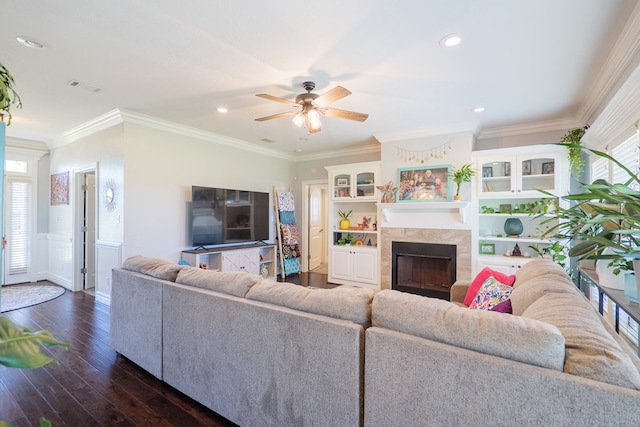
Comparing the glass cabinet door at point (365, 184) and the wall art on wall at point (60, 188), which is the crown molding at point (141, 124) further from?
the glass cabinet door at point (365, 184)

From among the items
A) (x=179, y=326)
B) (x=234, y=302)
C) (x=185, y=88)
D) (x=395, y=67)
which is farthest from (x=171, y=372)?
(x=395, y=67)

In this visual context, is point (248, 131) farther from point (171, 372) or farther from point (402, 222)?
point (171, 372)

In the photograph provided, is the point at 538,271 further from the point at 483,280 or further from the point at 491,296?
the point at 483,280

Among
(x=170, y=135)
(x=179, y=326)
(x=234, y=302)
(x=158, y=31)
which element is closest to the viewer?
(x=234, y=302)

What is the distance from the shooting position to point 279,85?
3.17m

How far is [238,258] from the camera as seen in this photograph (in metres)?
5.17

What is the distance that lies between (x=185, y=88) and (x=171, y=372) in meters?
2.74

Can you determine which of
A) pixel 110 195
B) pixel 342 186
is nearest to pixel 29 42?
pixel 110 195

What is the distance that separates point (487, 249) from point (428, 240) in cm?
85

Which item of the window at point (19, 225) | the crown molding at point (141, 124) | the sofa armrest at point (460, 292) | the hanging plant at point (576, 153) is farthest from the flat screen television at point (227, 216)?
the hanging plant at point (576, 153)

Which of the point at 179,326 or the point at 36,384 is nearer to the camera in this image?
the point at 179,326

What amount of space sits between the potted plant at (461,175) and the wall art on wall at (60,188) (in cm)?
632

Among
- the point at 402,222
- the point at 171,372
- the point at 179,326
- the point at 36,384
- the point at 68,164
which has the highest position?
the point at 68,164

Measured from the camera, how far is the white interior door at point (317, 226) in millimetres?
6953
